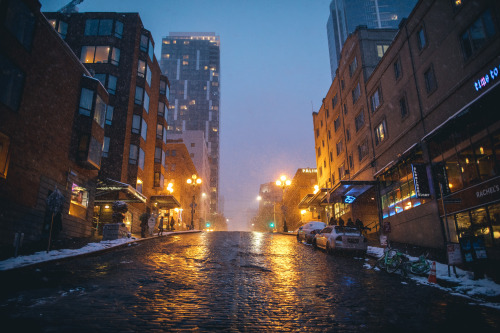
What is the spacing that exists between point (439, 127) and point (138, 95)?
103ft

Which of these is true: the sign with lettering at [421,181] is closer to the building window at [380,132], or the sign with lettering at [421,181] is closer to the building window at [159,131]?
the building window at [380,132]

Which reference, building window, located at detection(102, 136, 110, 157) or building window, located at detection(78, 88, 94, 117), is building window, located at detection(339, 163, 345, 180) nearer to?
building window, located at detection(102, 136, 110, 157)

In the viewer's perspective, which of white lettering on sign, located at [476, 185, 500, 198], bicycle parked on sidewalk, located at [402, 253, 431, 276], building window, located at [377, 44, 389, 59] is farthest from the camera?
building window, located at [377, 44, 389, 59]

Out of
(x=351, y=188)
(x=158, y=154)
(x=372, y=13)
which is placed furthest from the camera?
(x=372, y=13)

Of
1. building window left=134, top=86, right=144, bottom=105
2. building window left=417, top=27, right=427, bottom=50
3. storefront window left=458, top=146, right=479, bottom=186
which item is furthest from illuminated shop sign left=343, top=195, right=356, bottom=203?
building window left=134, top=86, right=144, bottom=105

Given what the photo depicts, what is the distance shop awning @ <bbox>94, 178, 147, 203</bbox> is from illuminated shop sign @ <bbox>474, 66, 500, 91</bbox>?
23.9 m

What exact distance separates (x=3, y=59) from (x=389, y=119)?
23.4 m

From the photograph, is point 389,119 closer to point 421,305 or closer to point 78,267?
point 421,305

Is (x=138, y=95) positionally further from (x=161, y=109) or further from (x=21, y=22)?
(x=21, y=22)

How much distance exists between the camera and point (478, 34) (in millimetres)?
13500

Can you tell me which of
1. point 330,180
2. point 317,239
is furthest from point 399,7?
point 317,239

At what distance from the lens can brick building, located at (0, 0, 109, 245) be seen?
44.8 ft

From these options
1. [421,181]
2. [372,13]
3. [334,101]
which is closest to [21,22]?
[421,181]

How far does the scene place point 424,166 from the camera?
1667 cm
